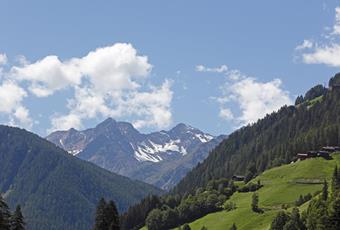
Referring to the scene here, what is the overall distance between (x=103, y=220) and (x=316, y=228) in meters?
67.9

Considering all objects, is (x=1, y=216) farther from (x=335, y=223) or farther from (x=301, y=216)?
(x=301, y=216)

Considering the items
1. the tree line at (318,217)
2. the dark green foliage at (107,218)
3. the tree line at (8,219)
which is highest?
the tree line at (318,217)

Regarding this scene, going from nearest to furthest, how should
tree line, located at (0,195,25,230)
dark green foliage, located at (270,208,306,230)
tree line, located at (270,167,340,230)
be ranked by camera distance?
tree line, located at (0,195,25,230)
tree line, located at (270,167,340,230)
dark green foliage, located at (270,208,306,230)

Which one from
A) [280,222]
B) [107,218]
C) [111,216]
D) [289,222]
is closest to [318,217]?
[289,222]

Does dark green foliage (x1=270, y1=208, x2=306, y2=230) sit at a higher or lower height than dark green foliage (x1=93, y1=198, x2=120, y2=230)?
higher

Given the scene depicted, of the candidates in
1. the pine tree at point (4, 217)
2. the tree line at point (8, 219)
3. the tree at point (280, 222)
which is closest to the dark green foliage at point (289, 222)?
the tree at point (280, 222)

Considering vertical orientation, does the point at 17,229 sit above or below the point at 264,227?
below

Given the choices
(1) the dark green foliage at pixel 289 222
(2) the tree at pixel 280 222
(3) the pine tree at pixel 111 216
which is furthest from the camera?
(2) the tree at pixel 280 222

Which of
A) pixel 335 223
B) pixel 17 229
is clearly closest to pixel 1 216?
pixel 17 229

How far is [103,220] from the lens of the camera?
83.3 meters

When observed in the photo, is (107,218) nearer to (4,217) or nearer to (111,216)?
(111,216)

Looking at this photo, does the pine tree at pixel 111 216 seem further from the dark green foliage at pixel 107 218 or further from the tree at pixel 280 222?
the tree at pixel 280 222

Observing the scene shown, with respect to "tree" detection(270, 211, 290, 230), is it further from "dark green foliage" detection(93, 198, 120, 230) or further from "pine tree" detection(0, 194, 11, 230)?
"pine tree" detection(0, 194, 11, 230)

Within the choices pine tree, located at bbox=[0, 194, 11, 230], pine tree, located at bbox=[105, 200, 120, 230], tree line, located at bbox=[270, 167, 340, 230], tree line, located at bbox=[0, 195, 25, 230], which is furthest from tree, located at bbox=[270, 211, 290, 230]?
pine tree, located at bbox=[0, 194, 11, 230]
